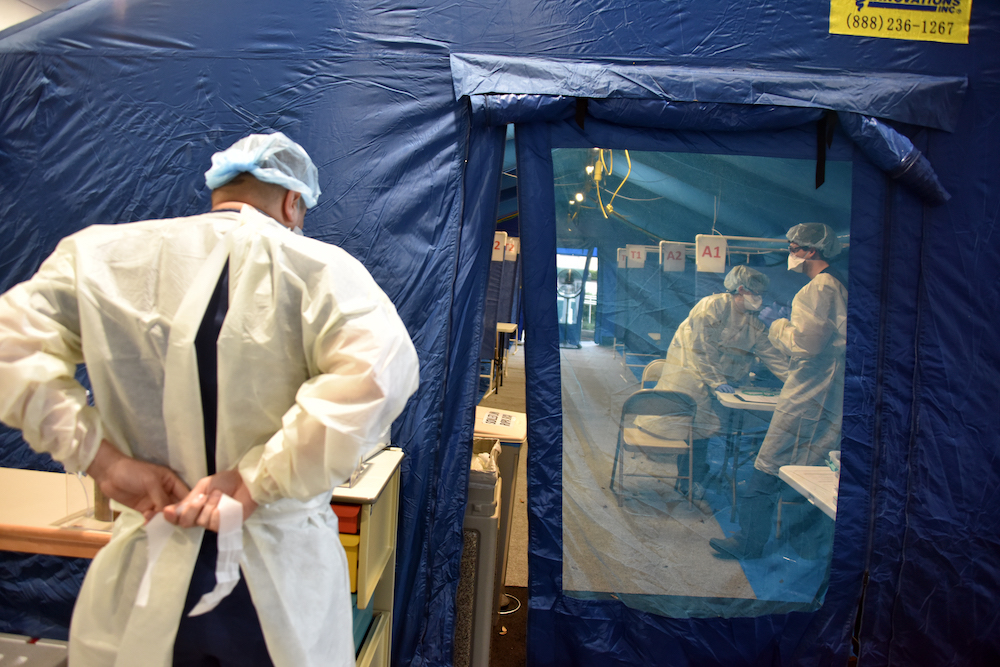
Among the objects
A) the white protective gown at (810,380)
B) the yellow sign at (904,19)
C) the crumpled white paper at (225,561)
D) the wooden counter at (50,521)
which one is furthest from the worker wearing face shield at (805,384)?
the wooden counter at (50,521)

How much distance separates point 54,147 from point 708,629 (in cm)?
273

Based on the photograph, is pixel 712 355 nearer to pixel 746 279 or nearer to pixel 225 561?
pixel 746 279

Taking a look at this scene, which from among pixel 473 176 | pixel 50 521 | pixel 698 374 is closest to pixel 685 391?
pixel 698 374

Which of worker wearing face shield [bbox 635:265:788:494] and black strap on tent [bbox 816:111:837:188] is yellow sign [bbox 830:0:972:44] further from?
worker wearing face shield [bbox 635:265:788:494]

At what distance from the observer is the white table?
1.73 meters

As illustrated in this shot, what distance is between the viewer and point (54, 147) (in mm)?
1931

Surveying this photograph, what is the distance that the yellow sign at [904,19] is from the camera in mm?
1878

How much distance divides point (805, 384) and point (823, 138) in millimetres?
801

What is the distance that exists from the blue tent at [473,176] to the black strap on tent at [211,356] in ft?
3.11

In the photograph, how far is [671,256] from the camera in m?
1.94

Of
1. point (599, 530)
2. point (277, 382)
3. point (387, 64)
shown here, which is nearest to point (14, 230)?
point (387, 64)

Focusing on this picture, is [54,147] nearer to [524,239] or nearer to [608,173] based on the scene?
[524,239]

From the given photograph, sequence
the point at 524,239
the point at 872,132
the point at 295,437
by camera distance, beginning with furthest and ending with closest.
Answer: the point at 524,239, the point at 872,132, the point at 295,437

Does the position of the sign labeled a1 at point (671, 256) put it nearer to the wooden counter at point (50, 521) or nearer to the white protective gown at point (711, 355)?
the white protective gown at point (711, 355)
